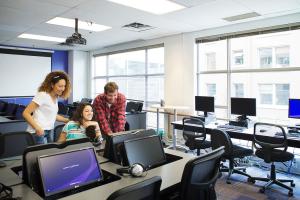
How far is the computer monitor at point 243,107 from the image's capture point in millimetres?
4371

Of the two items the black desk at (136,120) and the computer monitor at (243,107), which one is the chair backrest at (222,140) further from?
the black desk at (136,120)

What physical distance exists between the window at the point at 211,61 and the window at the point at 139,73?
53.4 inches

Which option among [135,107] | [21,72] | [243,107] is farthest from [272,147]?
[21,72]

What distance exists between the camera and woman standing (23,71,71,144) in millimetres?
2596

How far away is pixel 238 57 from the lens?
507 cm

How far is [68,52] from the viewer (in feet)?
29.3

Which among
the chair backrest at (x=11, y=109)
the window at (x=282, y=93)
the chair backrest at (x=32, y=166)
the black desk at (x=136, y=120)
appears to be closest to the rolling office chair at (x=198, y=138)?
the window at (x=282, y=93)

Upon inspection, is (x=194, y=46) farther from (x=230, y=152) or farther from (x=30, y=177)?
(x=30, y=177)

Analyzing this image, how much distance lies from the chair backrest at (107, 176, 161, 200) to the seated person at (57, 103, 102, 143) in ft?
4.11

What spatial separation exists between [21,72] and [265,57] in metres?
7.11

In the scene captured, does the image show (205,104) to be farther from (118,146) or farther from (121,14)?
(118,146)

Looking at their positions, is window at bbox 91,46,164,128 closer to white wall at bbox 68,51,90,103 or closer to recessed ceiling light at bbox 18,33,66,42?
white wall at bbox 68,51,90,103

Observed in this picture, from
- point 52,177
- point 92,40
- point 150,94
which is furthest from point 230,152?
point 92,40

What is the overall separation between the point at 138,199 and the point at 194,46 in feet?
15.9
